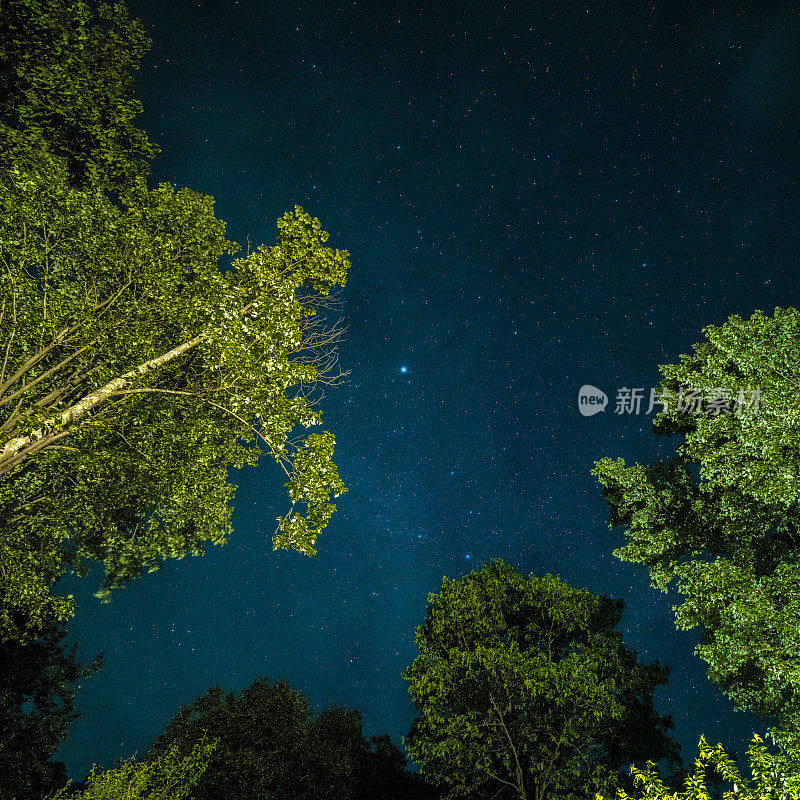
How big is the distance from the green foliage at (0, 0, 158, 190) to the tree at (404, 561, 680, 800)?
15.7m

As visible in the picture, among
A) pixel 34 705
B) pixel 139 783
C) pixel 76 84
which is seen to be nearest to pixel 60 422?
pixel 76 84

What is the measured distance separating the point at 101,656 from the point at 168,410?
1271 centimetres

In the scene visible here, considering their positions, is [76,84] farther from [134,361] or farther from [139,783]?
[139,783]

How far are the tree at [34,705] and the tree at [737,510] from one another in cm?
1916

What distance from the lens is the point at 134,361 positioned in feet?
24.6

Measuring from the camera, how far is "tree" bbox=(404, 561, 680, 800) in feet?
40.7

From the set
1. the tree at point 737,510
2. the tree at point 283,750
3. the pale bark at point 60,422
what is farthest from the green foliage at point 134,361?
the tree at point 283,750

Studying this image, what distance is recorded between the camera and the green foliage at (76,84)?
22.0ft

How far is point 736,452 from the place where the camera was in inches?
398

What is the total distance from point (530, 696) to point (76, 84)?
18.2 m

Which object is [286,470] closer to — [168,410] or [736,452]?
[168,410]

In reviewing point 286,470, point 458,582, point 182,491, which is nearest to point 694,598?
point 458,582

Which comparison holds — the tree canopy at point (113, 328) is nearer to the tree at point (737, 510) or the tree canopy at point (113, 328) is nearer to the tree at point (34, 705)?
the tree at point (34, 705)

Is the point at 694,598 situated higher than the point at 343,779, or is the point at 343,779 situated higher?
the point at 694,598
